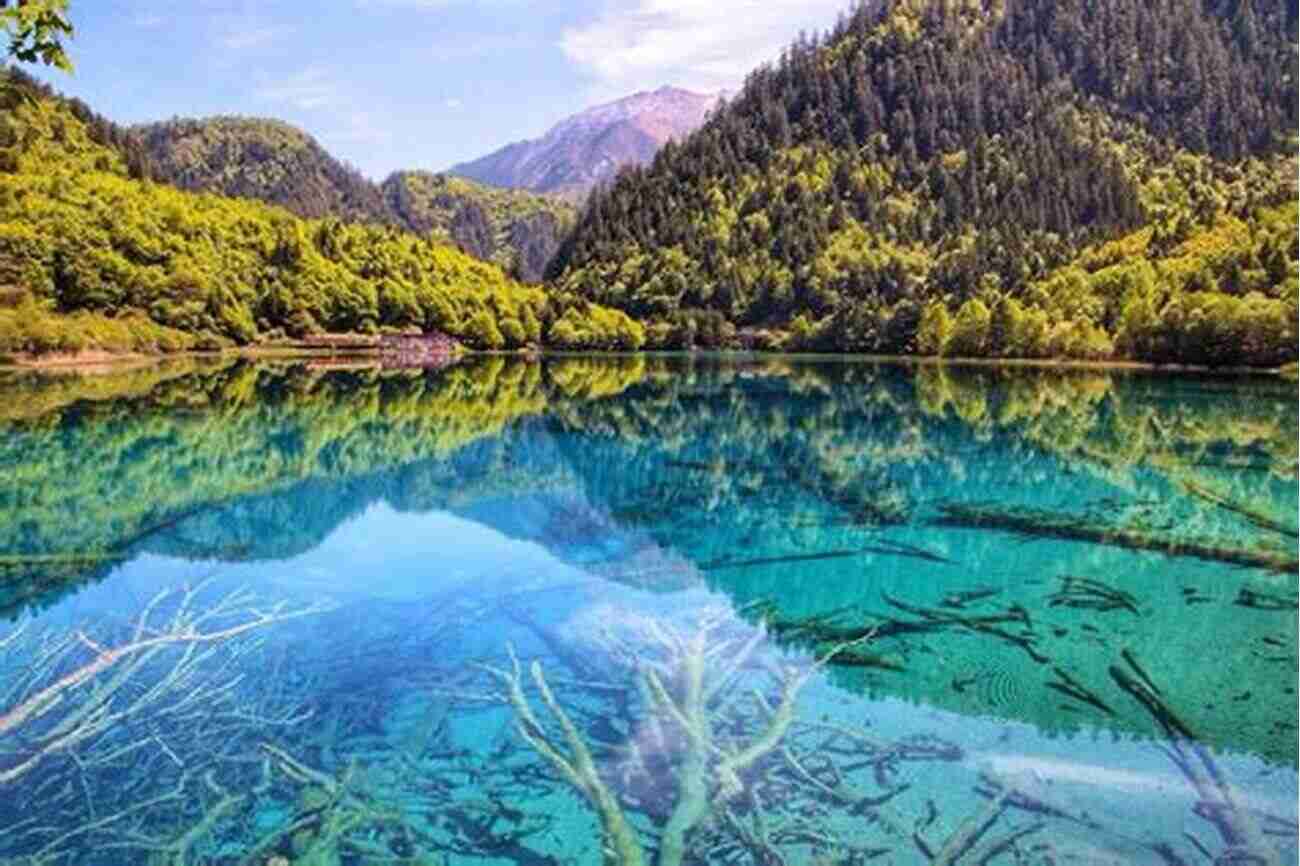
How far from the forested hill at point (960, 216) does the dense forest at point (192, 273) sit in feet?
73.6

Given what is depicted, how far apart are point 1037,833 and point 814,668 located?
5.00m

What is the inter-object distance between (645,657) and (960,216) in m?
167

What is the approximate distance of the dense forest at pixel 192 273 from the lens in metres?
97.8

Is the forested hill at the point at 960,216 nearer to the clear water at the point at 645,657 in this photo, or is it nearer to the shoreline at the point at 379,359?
the shoreline at the point at 379,359

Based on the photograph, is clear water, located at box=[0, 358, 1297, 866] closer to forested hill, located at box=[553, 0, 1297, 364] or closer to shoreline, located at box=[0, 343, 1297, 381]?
shoreline, located at box=[0, 343, 1297, 381]

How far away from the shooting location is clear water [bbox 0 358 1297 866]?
9.96 metres

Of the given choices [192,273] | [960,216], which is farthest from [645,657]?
[960,216]

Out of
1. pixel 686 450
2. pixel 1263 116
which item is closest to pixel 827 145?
pixel 1263 116

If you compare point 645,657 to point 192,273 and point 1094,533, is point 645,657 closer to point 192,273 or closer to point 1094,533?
point 1094,533

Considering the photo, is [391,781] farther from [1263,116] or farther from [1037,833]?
[1263,116]

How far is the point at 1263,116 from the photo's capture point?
181m

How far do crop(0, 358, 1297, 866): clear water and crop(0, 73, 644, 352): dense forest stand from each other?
63.7m

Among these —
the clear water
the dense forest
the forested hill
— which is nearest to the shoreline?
the dense forest

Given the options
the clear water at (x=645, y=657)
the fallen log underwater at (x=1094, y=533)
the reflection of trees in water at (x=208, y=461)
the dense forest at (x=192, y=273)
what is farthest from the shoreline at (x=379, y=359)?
the fallen log underwater at (x=1094, y=533)
